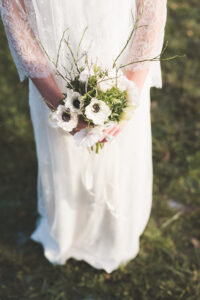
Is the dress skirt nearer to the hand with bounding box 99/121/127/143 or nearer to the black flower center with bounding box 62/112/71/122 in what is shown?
the hand with bounding box 99/121/127/143

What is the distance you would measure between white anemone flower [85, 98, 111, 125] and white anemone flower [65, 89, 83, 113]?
53 mm

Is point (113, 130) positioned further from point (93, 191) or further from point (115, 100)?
point (93, 191)

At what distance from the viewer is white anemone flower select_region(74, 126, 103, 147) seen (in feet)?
4.75

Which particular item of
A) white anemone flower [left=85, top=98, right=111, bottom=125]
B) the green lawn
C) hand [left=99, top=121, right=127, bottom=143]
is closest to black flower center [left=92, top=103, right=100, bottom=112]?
white anemone flower [left=85, top=98, right=111, bottom=125]

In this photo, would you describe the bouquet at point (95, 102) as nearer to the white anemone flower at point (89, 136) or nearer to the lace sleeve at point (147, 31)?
the white anemone flower at point (89, 136)

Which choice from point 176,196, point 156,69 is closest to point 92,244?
point 176,196

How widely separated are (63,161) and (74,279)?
42.3 inches

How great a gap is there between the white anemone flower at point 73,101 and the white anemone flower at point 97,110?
0.05 metres

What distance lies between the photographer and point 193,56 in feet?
13.9

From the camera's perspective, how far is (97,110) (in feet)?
4.65

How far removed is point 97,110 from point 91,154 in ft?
2.03

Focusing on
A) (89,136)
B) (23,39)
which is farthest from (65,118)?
(23,39)

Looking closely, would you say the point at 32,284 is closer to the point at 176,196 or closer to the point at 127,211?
the point at 127,211

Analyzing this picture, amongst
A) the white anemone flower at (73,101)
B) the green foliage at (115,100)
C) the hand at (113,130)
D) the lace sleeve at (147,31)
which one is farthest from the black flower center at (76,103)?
the lace sleeve at (147,31)
